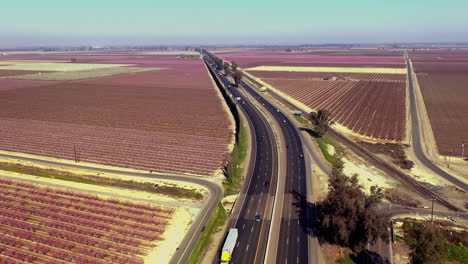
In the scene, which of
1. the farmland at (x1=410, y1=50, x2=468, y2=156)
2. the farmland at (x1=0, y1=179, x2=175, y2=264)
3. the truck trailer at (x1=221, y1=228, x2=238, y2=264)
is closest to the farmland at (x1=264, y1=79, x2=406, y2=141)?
the farmland at (x1=410, y1=50, x2=468, y2=156)

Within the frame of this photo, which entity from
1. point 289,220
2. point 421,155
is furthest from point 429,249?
point 421,155

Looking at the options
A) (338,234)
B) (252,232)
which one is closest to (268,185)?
(252,232)

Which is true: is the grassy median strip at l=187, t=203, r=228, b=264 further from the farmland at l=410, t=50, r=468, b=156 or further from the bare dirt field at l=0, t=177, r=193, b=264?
the farmland at l=410, t=50, r=468, b=156

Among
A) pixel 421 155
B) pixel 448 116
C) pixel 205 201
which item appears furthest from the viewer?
pixel 448 116

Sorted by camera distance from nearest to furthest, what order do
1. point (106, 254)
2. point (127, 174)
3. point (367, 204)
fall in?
point (106, 254), point (367, 204), point (127, 174)

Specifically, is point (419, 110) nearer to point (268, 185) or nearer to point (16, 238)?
point (268, 185)

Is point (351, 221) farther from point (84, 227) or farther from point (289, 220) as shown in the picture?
point (84, 227)

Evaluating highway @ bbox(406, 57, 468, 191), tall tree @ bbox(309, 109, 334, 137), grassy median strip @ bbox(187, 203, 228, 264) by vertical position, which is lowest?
grassy median strip @ bbox(187, 203, 228, 264)
